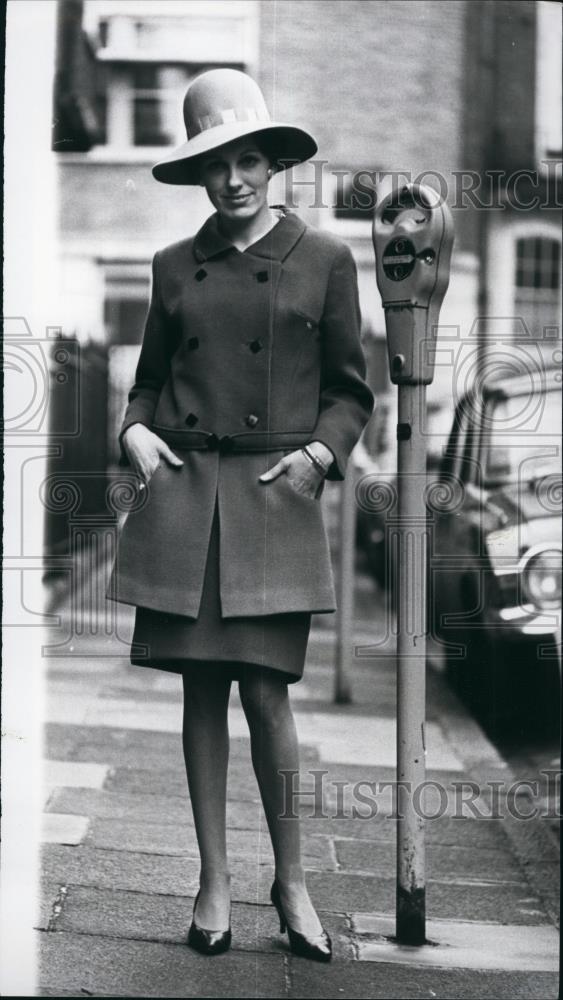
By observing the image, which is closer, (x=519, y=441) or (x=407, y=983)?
(x=407, y=983)

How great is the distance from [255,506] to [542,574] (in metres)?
2.38

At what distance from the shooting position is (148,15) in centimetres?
411

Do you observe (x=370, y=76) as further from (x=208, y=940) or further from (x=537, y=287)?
(x=208, y=940)

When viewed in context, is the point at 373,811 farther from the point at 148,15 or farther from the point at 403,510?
the point at 148,15

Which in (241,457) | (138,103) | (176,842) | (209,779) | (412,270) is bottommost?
(176,842)

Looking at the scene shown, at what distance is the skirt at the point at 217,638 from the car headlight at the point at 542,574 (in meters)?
2.22

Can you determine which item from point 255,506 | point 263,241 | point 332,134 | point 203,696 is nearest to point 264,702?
point 203,696

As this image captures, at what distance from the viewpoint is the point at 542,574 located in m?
5.54

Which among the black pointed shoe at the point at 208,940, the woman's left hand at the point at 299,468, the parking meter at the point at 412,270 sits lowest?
the black pointed shoe at the point at 208,940

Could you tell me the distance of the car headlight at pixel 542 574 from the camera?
5.48 m

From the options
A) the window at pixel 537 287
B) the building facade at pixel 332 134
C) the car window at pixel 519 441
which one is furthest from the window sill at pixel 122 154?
the car window at pixel 519 441

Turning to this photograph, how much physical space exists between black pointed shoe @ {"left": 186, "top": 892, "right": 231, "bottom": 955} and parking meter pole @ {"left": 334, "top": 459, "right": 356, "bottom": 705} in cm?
319

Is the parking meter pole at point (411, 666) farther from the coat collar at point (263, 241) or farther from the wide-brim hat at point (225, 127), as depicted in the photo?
the wide-brim hat at point (225, 127)

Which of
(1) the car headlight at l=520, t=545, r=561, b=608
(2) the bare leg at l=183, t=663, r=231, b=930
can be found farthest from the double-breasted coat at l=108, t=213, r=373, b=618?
(1) the car headlight at l=520, t=545, r=561, b=608
